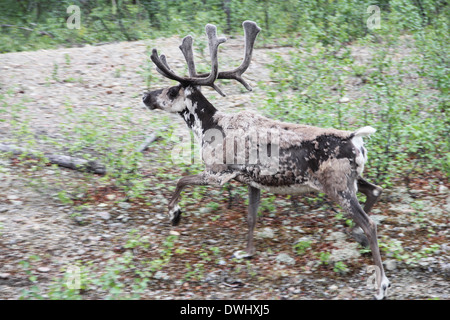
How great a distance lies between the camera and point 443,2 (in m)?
12.1

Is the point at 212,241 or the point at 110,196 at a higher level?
the point at 110,196

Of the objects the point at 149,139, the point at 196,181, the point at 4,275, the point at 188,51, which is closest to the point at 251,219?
the point at 196,181

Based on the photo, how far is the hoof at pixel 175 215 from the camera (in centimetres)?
712

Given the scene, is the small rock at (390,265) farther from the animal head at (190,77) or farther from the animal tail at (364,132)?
the animal head at (190,77)

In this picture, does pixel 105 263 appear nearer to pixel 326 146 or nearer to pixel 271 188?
pixel 271 188

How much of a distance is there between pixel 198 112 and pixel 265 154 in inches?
44.3

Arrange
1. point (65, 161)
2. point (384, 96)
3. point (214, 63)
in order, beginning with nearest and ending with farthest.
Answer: point (214, 63) < point (65, 161) < point (384, 96)

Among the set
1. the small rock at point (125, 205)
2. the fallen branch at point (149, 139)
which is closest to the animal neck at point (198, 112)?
the fallen branch at point (149, 139)

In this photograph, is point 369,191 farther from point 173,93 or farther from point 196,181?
point 173,93

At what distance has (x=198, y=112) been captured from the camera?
7.11 m

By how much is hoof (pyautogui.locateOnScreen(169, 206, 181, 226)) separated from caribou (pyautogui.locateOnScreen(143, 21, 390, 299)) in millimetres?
12

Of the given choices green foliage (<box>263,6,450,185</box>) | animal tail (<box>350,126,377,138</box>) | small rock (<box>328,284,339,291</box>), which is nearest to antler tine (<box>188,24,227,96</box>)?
green foliage (<box>263,6,450,185</box>)

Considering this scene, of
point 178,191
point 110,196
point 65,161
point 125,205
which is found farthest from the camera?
point 65,161

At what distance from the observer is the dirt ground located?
622cm
